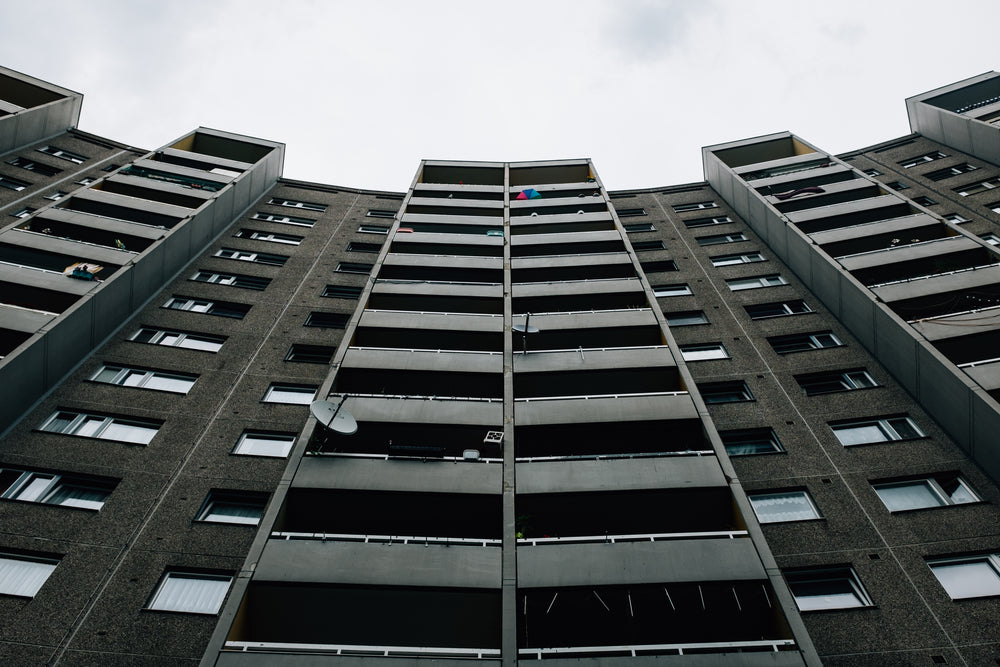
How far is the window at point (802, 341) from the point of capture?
22.2m

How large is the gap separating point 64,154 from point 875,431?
43.4 m

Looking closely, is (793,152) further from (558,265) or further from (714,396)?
(714,396)

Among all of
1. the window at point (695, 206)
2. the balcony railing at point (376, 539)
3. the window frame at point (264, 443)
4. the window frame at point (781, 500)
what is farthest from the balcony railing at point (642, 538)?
the window at point (695, 206)

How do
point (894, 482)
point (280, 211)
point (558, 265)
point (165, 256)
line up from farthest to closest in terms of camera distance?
point (280, 211)
point (558, 265)
point (165, 256)
point (894, 482)

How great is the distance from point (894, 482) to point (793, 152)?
30.9m

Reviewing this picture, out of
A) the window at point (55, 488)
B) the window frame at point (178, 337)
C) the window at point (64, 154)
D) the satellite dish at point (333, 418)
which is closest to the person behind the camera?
the satellite dish at point (333, 418)

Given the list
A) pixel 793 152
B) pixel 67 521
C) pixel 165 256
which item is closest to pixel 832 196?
pixel 793 152

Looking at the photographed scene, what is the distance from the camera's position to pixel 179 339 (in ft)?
72.5

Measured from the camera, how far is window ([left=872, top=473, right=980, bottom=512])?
51.1 ft

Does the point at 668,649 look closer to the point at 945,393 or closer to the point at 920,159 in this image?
the point at 945,393

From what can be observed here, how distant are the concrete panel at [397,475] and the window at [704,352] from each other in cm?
1053

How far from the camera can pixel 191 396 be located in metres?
19.0

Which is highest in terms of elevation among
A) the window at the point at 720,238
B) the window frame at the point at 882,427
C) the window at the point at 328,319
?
the window at the point at 720,238

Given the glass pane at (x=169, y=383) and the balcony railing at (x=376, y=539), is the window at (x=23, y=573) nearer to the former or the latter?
the balcony railing at (x=376, y=539)
